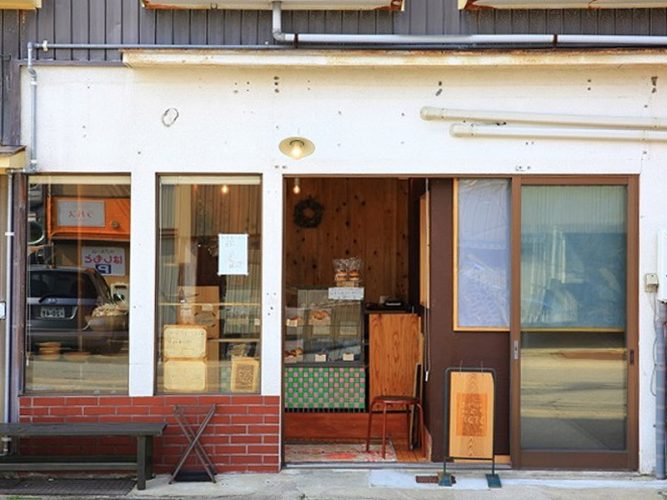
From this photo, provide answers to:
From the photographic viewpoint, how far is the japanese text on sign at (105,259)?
25.2ft

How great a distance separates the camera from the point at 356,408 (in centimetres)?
919

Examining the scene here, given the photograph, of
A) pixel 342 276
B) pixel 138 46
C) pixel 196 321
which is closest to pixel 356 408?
pixel 342 276

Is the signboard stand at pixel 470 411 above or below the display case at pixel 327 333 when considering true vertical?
below

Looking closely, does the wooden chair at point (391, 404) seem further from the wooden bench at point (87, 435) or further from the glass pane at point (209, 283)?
the wooden bench at point (87, 435)

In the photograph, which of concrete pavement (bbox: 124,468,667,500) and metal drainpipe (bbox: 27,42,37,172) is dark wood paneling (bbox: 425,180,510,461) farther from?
metal drainpipe (bbox: 27,42,37,172)

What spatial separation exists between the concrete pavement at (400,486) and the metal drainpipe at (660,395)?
0.17 meters

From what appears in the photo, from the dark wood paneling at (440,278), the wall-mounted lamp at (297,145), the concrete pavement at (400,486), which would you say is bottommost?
the concrete pavement at (400,486)

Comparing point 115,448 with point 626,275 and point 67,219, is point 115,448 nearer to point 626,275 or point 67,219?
point 67,219

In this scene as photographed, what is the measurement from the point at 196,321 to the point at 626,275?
392cm

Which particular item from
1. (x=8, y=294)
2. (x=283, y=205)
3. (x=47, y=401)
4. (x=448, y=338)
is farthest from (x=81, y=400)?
(x=448, y=338)

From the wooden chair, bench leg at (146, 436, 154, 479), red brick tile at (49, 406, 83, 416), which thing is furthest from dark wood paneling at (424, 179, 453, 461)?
red brick tile at (49, 406, 83, 416)

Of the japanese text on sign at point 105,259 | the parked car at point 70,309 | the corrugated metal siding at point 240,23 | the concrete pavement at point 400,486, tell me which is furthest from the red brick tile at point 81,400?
the corrugated metal siding at point 240,23

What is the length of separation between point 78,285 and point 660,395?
5297 mm

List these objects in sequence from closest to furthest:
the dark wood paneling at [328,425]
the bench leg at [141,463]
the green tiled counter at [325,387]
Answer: the bench leg at [141,463] → the dark wood paneling at [328,425] → the green tiled counter at [325,387]
